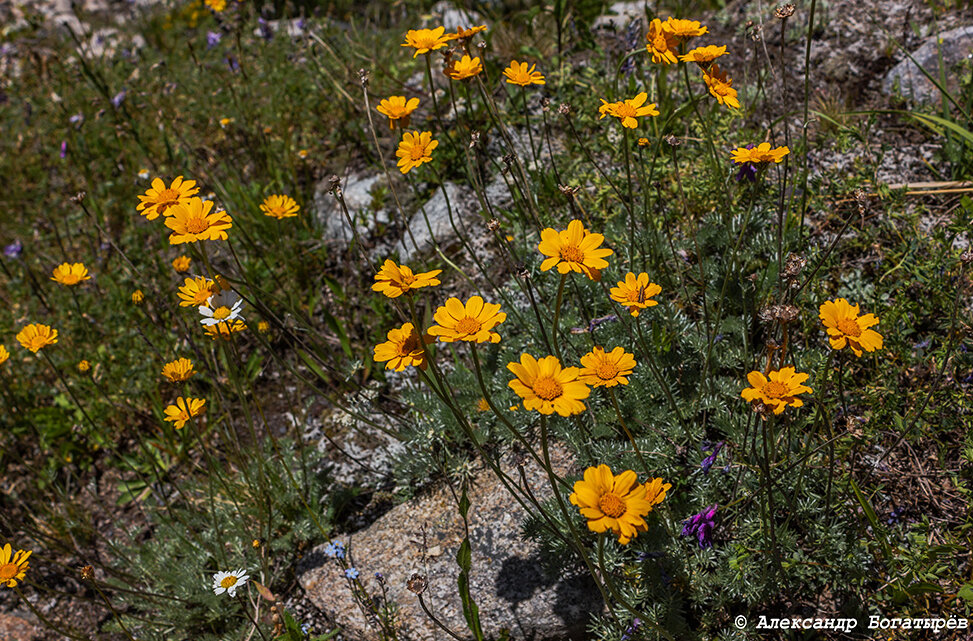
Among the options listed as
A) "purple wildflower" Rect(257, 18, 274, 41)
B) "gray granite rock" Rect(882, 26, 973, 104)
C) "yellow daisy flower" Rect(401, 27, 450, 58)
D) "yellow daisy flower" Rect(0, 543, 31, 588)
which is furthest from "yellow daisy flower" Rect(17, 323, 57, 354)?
"gray granite rock" Rect(882, 26, 973, 104)

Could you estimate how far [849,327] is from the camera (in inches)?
58.6

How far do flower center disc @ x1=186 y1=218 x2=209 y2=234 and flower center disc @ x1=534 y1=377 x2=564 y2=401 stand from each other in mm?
1102

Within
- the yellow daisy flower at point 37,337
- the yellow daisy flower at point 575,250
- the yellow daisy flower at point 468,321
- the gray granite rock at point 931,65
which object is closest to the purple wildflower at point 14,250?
the yellow daisy flower at point 37,337

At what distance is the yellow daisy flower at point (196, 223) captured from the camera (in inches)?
73.2

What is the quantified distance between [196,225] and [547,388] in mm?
1146

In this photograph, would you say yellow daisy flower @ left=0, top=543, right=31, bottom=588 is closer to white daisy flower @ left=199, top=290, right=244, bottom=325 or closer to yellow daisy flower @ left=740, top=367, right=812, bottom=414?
white daisy flower @ left=199, top=290, right=244, bottom=325

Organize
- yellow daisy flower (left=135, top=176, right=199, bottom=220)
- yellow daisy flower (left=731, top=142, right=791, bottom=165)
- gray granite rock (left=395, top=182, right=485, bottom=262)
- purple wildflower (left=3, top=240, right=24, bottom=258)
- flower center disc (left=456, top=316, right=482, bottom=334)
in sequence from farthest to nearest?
purple wildflower (left=3, top=240, right=24, bottom=258)
gray granite rock (left=395, top=182, right=485, bottom=262)
yellow daisy flower (left=135, top=176, right=199, bottom=220)
yellow daisy flower (left=731, top=142, right=791, bottom=165)
flower center disc (left=456, top=316, right=482, bottom=334)

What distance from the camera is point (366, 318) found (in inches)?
134

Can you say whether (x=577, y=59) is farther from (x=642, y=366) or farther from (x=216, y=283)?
(x=216, y=283)

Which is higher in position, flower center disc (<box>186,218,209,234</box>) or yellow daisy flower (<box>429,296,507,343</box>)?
flower center disc (<box>186,218,209,234</box>)

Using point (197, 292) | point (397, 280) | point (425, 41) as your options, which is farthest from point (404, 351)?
point (425, 41)

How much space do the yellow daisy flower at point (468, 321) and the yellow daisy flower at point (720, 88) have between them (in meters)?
0.96

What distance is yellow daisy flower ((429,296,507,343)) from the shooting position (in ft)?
5.00

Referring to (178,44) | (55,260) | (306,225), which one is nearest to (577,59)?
(306,225)
